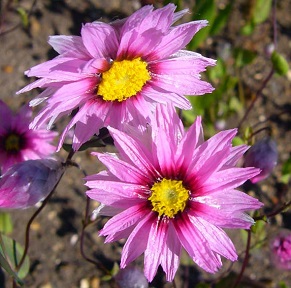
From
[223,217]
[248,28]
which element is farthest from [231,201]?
[248,28]

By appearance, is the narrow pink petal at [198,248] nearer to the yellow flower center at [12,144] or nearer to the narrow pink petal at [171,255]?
the narrow pink petal at [171,255]

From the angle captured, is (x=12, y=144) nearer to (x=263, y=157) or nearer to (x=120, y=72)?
(x=120, y=72)

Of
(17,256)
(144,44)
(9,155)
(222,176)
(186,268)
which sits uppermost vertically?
(144,44)

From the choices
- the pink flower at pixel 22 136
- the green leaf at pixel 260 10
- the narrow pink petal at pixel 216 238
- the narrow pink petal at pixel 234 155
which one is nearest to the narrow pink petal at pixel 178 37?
the narrow pink petal at pixel 234 155

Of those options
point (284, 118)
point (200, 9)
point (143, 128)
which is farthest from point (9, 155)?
point (284, 118)

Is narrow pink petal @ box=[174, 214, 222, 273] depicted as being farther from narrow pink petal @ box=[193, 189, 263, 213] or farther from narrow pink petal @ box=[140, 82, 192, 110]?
narrow pink petal @ box=[140, 82, 192, 110]

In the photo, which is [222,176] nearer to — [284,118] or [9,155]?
[9,155]
